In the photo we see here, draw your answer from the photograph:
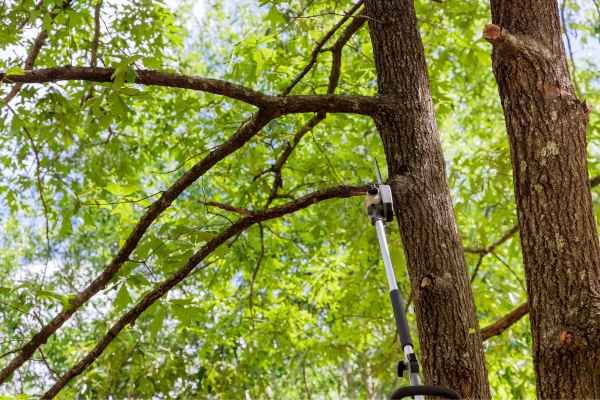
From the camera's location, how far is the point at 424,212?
2.12 meters

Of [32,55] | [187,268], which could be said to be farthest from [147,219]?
[32,55]

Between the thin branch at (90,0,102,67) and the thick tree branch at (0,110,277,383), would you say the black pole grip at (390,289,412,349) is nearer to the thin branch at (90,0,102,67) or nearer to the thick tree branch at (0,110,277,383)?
the thick tree branch at (0,110,277,383)

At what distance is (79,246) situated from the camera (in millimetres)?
10570

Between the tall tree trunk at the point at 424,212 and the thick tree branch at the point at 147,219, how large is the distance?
0.43 metres

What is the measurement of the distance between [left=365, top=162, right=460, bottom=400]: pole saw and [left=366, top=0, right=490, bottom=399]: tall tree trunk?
0.30 metres

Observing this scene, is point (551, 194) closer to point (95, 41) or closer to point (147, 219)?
point (147, 219)

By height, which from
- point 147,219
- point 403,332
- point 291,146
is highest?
point 291,146

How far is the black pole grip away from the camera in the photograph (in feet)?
5.00

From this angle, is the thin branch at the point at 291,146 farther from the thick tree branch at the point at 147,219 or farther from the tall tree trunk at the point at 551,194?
the tall tree trunk at the point at 551,194

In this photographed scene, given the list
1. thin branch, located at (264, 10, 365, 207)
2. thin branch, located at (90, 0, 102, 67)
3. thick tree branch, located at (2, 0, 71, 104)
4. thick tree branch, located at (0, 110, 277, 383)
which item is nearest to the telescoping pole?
thick tree branch, located at (0, 110, 277, 383)

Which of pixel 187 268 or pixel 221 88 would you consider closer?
pixel 221 88

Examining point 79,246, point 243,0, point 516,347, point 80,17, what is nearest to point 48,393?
point 80,17

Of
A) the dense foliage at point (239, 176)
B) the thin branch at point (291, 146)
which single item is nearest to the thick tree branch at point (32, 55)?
the dense foliage at point (239, 176)

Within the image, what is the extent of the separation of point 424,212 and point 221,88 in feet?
2.38
